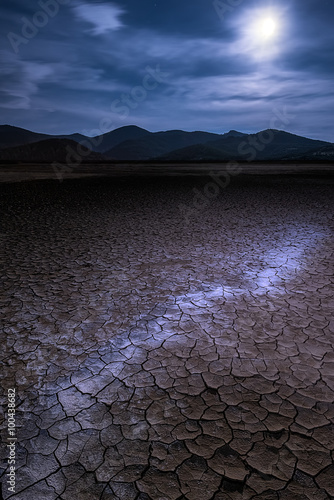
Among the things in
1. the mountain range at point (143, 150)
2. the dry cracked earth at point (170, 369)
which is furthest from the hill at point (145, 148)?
the dry cracked earth at point (170, 369)

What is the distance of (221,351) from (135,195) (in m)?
9.58

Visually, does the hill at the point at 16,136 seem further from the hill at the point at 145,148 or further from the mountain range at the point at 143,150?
the hill at the point at 145,148

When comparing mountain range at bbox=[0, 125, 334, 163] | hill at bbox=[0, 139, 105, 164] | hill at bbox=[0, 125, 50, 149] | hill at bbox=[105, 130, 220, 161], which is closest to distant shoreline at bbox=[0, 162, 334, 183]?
mountain range at bbox=[0, 125, 334, 163]

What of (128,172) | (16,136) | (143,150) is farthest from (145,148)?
(128,172)

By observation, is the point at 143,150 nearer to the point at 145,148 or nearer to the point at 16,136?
the point at 145,148

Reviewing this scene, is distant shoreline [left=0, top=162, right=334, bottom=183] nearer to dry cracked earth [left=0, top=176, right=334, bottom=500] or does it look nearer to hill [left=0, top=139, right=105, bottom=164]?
dry cracked earth [left=0, top=176, right=334, bottom=500]

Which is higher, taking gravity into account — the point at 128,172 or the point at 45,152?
the point at 45,152

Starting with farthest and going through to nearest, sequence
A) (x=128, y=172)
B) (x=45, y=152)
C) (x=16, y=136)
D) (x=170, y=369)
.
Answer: (x=16, y=136) → (x=45, y=152) → (x=128, y=172) → (x=170, y=369)

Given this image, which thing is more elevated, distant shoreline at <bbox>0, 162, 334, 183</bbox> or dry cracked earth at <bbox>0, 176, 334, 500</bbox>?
distant shoreline at <bbox>0, 162, 334, 183</bbox>

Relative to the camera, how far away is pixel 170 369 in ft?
8.05

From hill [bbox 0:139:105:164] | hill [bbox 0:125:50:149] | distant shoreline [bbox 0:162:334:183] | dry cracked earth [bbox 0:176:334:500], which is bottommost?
dry cracked earth [bbox 0:176:334:500]

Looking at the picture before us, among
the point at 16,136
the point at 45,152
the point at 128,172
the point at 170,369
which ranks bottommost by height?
the point at 170,369

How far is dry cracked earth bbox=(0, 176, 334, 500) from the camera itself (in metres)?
1.66

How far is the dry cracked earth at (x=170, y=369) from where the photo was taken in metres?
1.66
